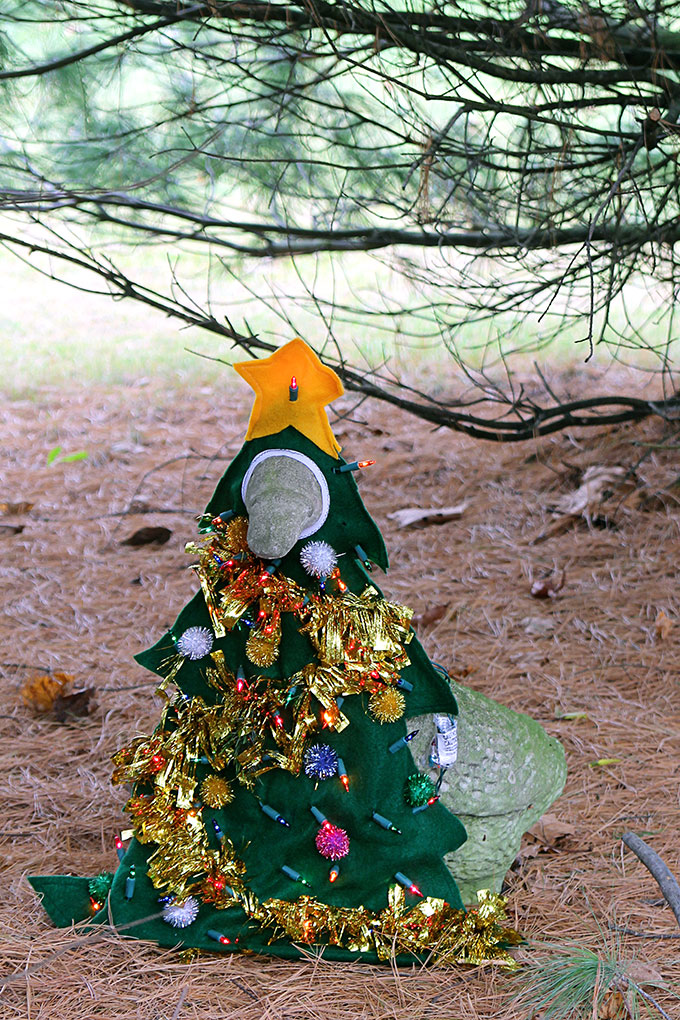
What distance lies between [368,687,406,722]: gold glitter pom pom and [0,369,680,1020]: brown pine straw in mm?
440

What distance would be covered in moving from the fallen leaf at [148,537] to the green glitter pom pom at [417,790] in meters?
2.60

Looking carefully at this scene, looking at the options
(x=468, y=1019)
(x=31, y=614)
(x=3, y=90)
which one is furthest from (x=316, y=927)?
(x=3, y=90)

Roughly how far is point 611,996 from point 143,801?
88cm

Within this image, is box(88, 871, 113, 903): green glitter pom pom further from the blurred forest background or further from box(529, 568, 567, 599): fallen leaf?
box(529, 568, 567, 599): fallen leaf

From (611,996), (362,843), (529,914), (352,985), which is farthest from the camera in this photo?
(529,914)

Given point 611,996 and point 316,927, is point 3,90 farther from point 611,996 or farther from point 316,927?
point 611,996

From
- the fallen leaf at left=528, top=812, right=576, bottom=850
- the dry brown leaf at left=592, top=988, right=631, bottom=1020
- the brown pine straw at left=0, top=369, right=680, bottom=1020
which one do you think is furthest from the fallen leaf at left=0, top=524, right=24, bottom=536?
the dry brown leaf at left=592, top=988, right=631, bottom=1020

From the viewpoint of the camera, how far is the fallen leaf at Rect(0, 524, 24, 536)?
4234mm

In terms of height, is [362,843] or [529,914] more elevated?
[362,843]

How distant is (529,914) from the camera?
1.79 metres

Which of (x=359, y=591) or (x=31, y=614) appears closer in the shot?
(x=359, y=591)

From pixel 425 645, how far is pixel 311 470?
1.50 m

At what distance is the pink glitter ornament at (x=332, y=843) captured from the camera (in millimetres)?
1619

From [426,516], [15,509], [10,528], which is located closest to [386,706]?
[426,516]
